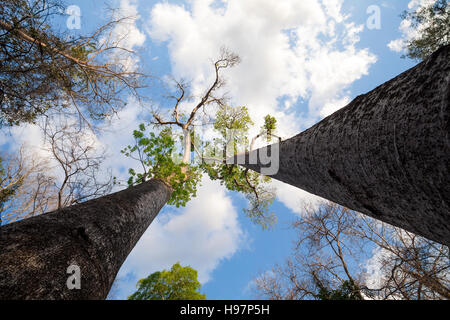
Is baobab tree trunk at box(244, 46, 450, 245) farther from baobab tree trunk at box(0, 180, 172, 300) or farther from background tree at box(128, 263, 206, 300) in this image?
background tree at box(128, 263, 206, 300)

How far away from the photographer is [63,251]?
1224 millimetres

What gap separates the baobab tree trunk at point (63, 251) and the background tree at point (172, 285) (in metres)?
13.0

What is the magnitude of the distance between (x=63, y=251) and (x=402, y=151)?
80.6 inches

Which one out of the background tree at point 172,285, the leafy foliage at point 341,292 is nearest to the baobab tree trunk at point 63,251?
the leafy foliage at point 341,292

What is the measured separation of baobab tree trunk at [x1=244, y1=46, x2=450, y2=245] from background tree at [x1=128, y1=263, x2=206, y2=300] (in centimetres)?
1398

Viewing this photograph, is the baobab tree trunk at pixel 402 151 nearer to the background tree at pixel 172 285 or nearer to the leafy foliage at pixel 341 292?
the leafy foliage at pixel 341 292

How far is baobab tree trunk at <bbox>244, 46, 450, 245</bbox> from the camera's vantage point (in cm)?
84

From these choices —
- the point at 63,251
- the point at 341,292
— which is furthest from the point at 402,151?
the point at 341,292

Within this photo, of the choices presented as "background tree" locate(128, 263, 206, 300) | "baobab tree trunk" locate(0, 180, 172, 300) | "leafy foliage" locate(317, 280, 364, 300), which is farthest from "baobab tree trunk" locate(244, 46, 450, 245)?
"background tree" locate(128, 263, 206, 300)

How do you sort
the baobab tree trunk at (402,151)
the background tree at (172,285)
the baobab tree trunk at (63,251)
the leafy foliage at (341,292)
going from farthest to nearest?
1. the background tree at (172,285)
2. the leafy foliage at (341,292)
3. the baobab tree trunk at (63,251)
4. the baobab tree trunk at (402,151)

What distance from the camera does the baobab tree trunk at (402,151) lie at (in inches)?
33.1
